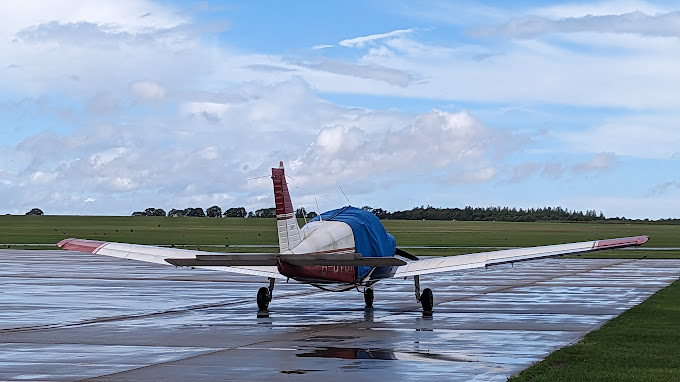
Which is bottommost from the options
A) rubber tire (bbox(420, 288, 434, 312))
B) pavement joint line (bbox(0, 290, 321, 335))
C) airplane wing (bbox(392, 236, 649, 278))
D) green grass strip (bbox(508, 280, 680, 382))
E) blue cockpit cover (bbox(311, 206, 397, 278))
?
green grass strip (bbox(508, 280, 680, 382))

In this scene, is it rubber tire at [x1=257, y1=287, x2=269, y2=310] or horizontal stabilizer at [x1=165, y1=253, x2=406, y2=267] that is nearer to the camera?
horizontal stabilizer at [x1=165, y1=253, x2=406, y2=267]

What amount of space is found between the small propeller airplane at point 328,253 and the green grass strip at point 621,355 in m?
2.31

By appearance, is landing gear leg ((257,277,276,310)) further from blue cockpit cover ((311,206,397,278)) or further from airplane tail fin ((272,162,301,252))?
blue cockpit cover ((311,206,397,278))

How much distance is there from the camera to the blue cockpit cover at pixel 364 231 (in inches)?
1122

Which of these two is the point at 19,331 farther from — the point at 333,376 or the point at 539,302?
the point at 539,302

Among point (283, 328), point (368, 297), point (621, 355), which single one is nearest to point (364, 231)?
point (368, 297)

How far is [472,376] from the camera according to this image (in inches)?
630

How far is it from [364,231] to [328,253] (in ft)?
9.55

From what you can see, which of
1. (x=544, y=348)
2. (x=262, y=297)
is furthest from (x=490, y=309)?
(x=544, y=348)

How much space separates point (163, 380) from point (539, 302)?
19.1 metres

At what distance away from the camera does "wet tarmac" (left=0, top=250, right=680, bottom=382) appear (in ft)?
55.0

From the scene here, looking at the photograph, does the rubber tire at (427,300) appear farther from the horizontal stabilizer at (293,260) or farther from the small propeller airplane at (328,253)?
the horizontal stabilizer at (293,260)

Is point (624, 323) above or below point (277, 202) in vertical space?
below

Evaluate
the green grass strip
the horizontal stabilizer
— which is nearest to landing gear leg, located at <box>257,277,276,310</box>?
the horizontal stabilizer
